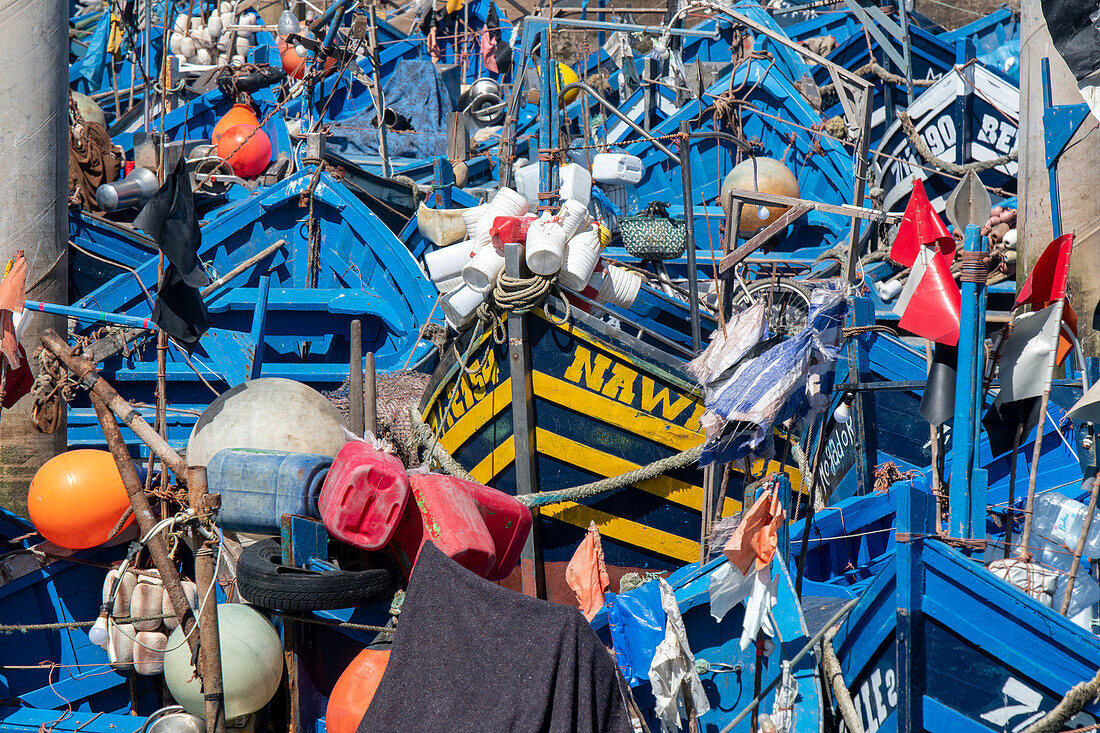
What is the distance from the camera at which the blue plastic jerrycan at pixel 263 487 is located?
184 inches

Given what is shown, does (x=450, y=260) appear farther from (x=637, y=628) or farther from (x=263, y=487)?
(x=637, y=628)

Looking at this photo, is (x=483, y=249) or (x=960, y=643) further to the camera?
(x=483, y=249)

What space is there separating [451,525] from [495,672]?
126 cm

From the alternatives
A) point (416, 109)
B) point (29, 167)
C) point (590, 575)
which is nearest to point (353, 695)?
point (590, 575)

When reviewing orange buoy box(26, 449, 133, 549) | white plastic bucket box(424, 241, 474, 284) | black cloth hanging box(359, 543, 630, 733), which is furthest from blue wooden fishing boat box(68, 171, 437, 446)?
black cloth hanging box(359, 543, 630, 733)

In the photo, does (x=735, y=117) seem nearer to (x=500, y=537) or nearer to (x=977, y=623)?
(x=500, y=537)

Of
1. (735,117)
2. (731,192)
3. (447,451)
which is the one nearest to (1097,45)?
(731,192)

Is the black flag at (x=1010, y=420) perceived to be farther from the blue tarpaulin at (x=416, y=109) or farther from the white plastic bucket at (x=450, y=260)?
the blue tarpaulin at (x=416, y=109)

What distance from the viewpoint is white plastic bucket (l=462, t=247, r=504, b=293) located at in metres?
5.43

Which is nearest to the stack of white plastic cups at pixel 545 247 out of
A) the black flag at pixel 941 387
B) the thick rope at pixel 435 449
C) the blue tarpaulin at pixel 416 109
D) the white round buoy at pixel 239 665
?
the thick rope at pixel 435 449

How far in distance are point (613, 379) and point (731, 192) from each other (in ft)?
Result: 3.80

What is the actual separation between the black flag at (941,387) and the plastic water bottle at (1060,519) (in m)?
0.80

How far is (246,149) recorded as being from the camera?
1334 cm

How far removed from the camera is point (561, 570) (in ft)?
19.2
